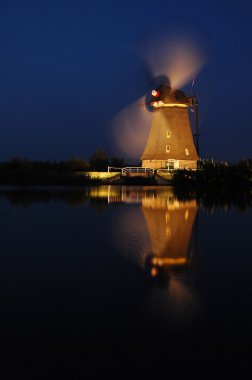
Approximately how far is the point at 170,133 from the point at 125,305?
33.2 m

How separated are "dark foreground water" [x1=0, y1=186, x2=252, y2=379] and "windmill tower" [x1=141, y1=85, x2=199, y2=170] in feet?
93.2

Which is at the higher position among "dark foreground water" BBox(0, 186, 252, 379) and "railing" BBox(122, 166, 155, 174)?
"railing" BBox(122, 166, 155, 174)

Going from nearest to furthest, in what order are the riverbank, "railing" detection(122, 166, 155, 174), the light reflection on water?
1. the light reflection on water
2. the riverbank
3. "railing" detection(122, 166, 155, 174)

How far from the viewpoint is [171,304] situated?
402 cm

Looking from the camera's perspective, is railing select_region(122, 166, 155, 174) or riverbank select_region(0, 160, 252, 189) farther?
railing select_region(122, 166, 155, 174)

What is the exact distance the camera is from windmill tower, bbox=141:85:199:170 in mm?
36406

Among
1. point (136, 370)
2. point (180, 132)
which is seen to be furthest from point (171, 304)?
point (180, 132)

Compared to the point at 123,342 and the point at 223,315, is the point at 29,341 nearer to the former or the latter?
the point at 123,342

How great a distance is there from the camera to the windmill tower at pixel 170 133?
3641cm

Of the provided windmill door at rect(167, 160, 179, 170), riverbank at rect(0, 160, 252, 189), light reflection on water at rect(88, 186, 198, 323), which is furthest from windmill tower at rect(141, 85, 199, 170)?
light reflection on water at rect(88, 186, 198, 323)

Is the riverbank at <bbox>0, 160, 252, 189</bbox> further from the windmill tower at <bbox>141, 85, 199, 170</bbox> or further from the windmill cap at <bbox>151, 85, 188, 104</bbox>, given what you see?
the windmill cap at <bbox>151, 85, 188, 104</bbox>

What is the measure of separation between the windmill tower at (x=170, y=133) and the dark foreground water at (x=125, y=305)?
28.4m

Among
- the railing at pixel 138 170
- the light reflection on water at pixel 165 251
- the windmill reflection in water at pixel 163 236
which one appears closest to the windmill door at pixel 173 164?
the railing at pixel 138 170

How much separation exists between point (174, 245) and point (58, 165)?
36.1 metres
